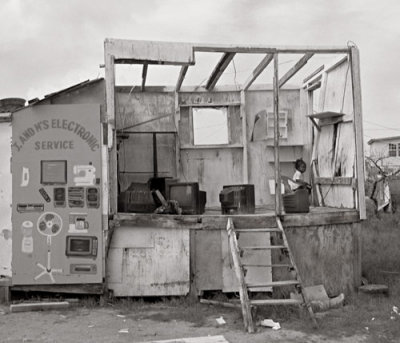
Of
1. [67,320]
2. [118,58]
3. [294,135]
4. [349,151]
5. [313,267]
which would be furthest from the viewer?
[294,135]

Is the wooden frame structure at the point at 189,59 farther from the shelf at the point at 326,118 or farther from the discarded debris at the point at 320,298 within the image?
the discarded debris at the point at 320,298

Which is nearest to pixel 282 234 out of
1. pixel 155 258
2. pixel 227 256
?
pixel 227 256

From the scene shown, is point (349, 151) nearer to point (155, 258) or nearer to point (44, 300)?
point (155, 258)

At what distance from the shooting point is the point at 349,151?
29.5 feet

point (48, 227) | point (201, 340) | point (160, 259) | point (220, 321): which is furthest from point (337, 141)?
point (48, 227)

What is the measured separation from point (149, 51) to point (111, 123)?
4.06 feet

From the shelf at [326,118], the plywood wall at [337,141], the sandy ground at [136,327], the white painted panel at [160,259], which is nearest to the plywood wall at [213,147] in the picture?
the shelf at [326,118]

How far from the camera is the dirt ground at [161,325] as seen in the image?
608 cm

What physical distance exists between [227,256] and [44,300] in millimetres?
2894

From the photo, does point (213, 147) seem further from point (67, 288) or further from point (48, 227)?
point (67, 288)

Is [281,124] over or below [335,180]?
over

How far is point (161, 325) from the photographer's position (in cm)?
658

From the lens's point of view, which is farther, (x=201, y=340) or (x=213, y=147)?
(x=213, y=147)

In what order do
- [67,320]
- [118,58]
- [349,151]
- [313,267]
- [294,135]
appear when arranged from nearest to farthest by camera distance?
[67,320], [118,58], [313,267], [349,151], [294,135]
